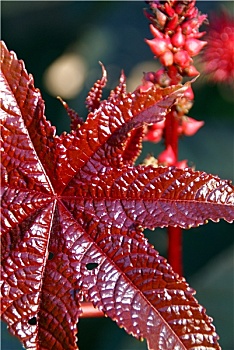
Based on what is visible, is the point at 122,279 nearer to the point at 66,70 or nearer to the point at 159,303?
the point at 159,303

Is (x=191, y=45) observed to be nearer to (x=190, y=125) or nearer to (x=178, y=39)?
(x=178, y=39)

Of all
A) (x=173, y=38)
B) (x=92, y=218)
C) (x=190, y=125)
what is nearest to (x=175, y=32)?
(x=173, y=38)

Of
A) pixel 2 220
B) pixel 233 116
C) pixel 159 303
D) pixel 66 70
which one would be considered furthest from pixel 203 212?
pixel 66 70

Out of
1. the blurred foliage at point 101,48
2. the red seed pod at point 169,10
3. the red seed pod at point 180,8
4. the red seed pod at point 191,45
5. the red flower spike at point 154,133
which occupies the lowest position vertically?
the red flower spike at point 154,133

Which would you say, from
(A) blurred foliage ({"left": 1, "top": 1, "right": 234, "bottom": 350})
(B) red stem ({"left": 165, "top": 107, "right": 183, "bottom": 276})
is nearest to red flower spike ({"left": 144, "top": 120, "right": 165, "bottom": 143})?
(B) red stem ({"left": 165, "top": 107, "right": 183, "bottom": 276})

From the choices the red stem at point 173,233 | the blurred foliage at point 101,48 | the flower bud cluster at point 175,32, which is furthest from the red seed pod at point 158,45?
the blurred foliage at point 101,48

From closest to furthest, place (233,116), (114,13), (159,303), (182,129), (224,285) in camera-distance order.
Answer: (159,303) → (182,129) → (224,285) → (233,116) → (114,13)

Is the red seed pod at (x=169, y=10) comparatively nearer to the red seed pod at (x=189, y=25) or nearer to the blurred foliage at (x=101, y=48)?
the red seed pod at (x=189, y=25)
